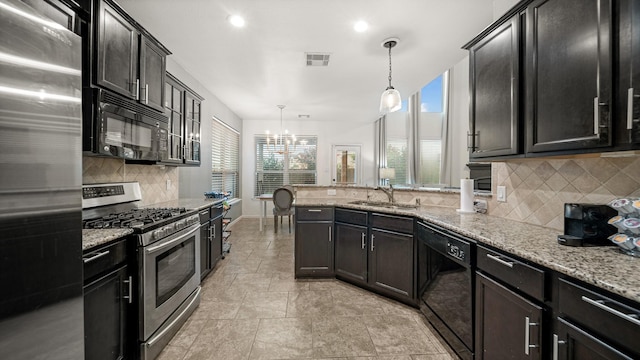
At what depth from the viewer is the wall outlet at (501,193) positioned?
2.04 m

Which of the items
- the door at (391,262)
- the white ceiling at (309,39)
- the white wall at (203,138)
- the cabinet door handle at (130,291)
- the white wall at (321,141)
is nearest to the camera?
the cabinet door handle at (130,291)

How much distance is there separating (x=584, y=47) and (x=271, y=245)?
14.2 ft

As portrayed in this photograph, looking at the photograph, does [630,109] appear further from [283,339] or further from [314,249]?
[314,249]

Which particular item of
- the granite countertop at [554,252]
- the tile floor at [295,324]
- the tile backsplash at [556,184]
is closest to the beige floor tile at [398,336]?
the tile floor at [295,324]

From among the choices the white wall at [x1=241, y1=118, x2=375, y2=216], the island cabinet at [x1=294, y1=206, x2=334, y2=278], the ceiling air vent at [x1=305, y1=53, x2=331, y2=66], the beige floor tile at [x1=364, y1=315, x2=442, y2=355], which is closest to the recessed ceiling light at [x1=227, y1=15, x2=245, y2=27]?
the ceiling air vent at [x1=305, y1=53, x2=331, y2=66]

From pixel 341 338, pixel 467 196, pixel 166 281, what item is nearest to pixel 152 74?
pixel 166 281

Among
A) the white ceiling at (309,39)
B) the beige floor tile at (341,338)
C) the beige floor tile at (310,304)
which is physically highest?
the white ceiling at (309,39)

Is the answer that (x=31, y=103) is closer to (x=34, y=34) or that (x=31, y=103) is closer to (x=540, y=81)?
(x=34, y=34)

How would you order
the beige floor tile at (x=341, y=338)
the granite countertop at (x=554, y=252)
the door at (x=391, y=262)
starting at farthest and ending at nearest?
the door at (x=391, y=262) < the beige floor tile at (x=341, y=338) < the granite countertop at (x=554, y=252)

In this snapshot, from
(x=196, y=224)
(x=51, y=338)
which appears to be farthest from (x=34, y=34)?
(x=196, y=224)

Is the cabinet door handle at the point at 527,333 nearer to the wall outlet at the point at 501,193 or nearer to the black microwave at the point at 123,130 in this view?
the wall outlet at the point at 501,193

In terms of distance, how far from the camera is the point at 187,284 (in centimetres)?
219

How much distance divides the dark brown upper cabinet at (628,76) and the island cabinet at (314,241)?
7.58 feet

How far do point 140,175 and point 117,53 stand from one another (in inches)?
52.1
